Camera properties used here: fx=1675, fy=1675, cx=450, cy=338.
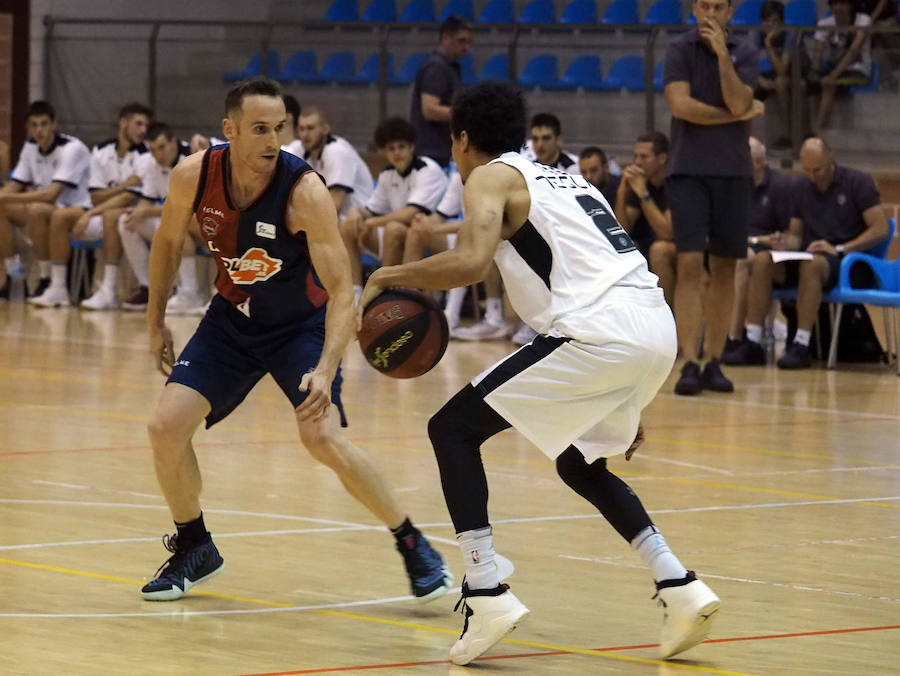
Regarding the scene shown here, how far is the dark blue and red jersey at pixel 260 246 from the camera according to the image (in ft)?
16.2

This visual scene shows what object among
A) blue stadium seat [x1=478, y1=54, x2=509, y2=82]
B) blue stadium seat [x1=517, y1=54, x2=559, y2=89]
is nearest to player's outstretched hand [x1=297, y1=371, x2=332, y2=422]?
blue stadium seat [x1=517, y1=54, x2=559, y2=89]

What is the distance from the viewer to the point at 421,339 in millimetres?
4582

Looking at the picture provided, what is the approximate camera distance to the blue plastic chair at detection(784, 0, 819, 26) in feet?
54.9

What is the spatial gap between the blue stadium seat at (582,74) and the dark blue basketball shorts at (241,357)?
11.9 m

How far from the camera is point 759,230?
12.2 meters

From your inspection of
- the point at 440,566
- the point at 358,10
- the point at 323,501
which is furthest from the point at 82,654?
the point at 358,10

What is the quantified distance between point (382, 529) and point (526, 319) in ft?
5.38

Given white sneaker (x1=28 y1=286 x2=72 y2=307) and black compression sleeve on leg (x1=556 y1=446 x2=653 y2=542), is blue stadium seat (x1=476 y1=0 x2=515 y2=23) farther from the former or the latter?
black compression sleeve on leg (x1=556 y1=446 x2=653 y2=542)

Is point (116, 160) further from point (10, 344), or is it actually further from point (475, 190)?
point (475, 190)

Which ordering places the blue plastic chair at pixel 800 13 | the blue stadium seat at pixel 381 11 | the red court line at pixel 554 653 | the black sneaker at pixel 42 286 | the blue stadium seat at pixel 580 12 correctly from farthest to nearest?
1. the blue stadium seat at pixel 381 11
2. the blue stadium seat at pixel 580 12
3. the blue plastic chair at pixel 800 13
4. the black sneaker at pixel 42 286
5. the red court line at pixel 554 653

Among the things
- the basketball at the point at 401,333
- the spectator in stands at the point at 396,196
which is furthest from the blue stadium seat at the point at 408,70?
the basketball at the point at 401,333

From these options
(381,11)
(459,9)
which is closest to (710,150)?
(459,9)

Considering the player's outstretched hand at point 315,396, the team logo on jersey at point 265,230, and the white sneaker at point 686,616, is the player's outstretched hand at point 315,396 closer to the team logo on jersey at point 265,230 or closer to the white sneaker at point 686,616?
the team logo on jersey at point 265,230

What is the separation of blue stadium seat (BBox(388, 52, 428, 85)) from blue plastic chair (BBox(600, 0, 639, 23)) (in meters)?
2.36
